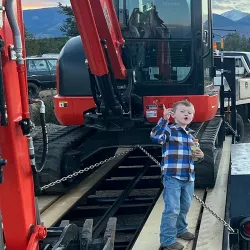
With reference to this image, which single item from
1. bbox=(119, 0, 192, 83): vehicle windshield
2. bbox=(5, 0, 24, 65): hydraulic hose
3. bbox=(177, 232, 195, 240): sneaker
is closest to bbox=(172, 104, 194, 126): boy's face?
bbox=(177, 232, 195, 240): sneaker

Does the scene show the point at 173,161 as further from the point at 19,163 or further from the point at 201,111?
the point at 201,111

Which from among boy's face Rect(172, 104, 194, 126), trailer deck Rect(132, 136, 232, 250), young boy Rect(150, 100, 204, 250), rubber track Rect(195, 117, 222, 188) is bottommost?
trailer deck Rect(132, 136, 232, 250)

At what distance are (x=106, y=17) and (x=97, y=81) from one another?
0.74 m

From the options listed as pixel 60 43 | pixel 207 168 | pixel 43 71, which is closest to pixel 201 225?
pixel 207 168

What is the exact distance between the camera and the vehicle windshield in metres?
6.77

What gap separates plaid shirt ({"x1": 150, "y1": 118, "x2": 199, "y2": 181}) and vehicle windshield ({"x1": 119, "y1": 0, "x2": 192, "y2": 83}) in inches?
97.3

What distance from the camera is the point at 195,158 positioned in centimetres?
448

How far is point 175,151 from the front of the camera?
4406 millimetres

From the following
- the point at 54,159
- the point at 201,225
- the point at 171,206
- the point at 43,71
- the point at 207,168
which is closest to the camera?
the point at 171,206

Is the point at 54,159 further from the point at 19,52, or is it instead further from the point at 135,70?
the point at 19,52

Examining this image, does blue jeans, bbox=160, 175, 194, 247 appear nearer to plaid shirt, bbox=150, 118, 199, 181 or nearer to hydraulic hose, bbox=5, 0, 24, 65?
plaid shirt, bbox=150, 118, 199, 181

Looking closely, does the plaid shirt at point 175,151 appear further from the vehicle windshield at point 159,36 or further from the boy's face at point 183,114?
the vehicle windshield at point 159,36

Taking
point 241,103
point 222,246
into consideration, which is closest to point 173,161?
point 222,246

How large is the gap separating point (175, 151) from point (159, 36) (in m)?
2.72
